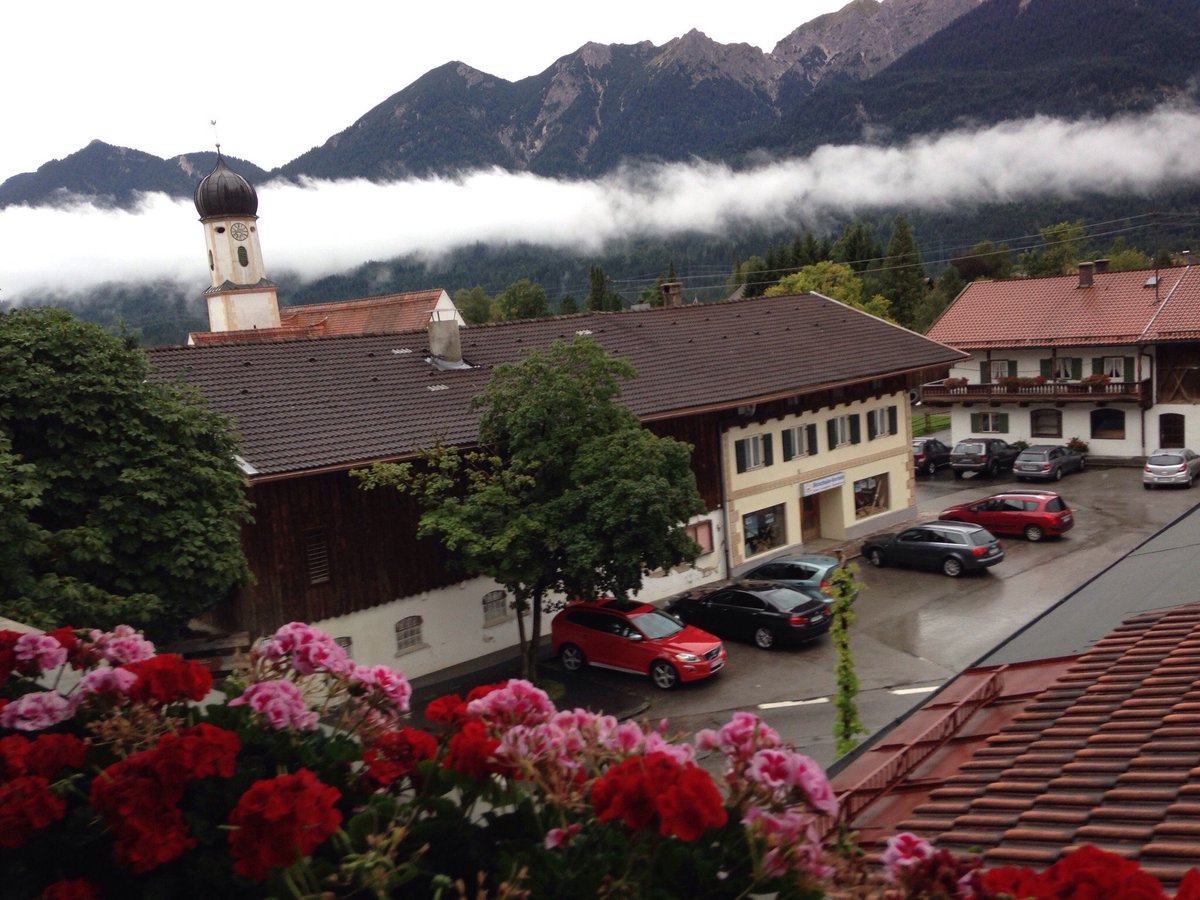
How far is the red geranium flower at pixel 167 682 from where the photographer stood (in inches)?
156

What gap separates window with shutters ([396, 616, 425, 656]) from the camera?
2161cm

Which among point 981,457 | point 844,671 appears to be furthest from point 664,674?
point 981,457

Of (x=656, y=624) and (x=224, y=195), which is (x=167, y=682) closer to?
(x=656, y=624)

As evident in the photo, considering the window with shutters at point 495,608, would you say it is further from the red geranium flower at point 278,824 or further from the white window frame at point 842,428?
the red geranium flower at point 278,824

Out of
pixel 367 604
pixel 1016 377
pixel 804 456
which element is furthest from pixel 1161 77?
pixel 367 604

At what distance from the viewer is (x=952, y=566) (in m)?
26.9

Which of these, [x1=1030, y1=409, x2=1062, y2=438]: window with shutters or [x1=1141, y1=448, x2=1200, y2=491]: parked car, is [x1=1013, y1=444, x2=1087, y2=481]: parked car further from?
[x1=1141, y1=448, x2=1200, y2=491]: parked car

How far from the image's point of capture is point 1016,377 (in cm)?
4453

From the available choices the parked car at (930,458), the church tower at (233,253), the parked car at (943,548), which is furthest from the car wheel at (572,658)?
the church tower at (233,253)

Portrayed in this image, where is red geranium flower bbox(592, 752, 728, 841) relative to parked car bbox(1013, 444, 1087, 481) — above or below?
above

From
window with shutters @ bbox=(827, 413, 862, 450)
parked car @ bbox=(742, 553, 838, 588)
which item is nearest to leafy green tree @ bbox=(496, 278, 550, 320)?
window with shutters @ bbox=(827, 413, 862, 450)

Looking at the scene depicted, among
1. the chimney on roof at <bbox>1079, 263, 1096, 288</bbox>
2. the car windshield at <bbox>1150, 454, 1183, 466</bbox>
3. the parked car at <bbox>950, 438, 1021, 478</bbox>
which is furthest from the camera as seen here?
the chimney on roof at <bbox>1079, 263, 1096, 288</bbox>

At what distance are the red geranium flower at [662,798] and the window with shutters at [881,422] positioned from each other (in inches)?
1193

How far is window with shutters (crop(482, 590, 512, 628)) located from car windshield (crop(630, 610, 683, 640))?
3.58 meters
